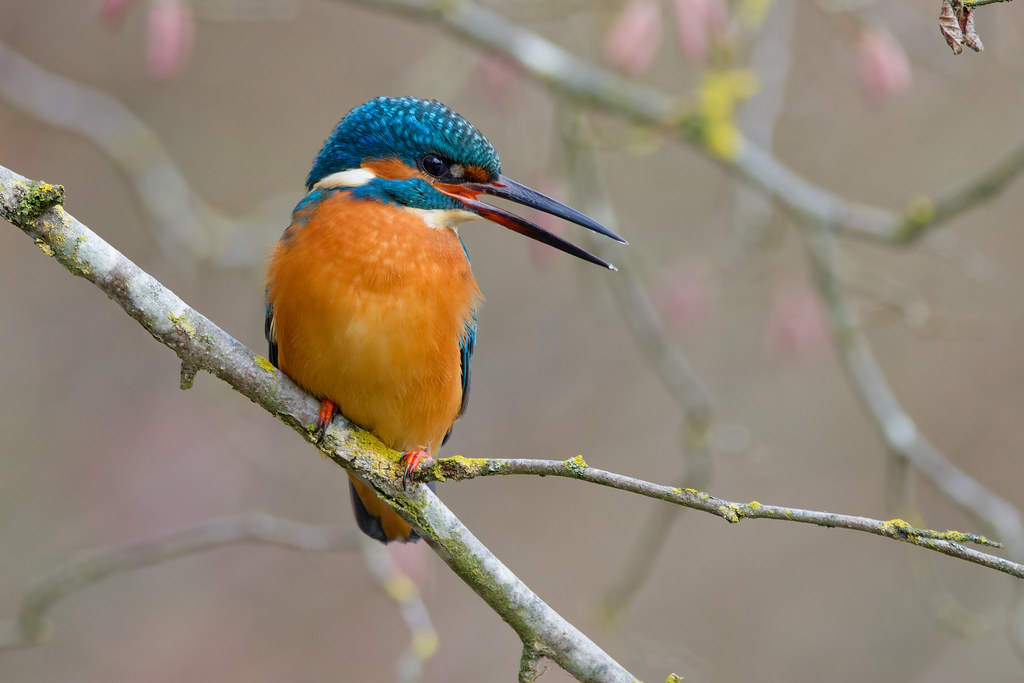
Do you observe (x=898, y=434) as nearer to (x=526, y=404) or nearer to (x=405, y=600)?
(x=405, y=600)

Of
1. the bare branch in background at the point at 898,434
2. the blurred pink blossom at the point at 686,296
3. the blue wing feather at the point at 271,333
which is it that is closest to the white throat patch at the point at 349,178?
the blue wing feather at the point at 271,333

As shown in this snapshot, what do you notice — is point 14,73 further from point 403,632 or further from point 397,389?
point 403,632

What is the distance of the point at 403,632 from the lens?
19.2 ft

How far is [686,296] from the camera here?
3988mm

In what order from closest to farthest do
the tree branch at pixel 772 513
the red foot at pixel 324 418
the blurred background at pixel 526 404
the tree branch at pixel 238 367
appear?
the tree branch at pixel 772 513 → the tree branch at pixel 238 367 → the red foot at pixel 324 418 → the blurred background at pixel 526 404

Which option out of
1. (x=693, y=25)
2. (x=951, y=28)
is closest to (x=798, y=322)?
(x=693, y=25)

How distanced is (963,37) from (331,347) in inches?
62.9

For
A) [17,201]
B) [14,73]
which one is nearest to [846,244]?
[14,73]

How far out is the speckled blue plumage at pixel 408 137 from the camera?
9.72 feet

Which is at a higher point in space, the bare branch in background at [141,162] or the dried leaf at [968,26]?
the bare branch in background at [141,162]

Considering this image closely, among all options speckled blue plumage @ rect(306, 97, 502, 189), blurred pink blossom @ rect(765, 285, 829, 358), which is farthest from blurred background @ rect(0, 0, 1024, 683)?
speckled blue plumage @ rect(306, 97, 502, 189)

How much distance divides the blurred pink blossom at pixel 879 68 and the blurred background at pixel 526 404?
1152 millimetres

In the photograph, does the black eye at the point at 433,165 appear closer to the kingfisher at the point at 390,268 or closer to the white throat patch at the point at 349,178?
the kingfisher at the point at 390,268

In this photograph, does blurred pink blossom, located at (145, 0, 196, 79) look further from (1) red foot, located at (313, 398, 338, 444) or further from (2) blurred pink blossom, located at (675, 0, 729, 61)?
(2) blurred pink blossom, located at (675, 0, 729, 61)
